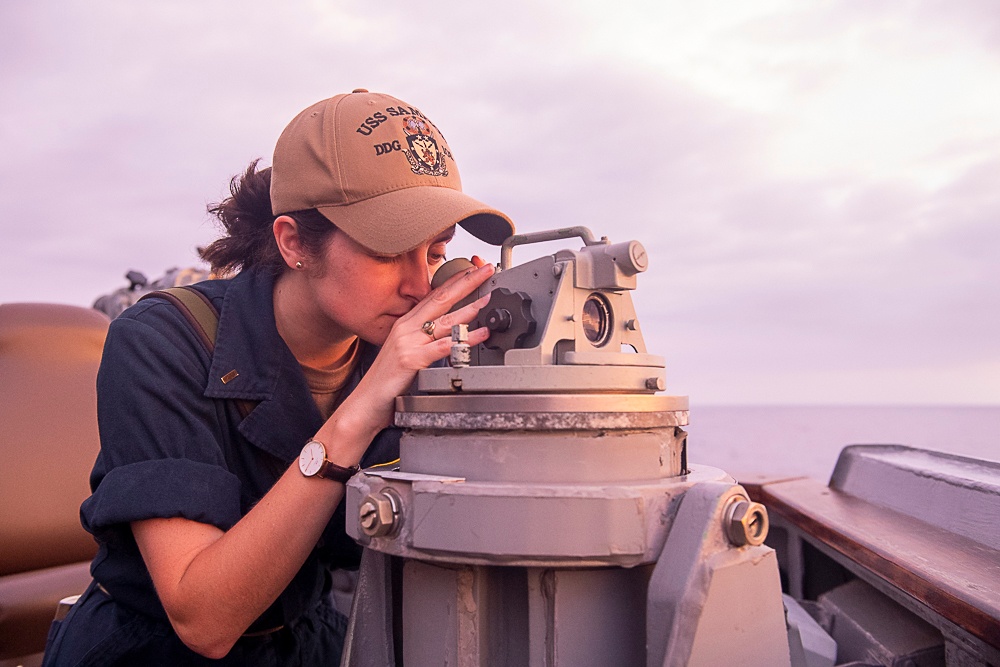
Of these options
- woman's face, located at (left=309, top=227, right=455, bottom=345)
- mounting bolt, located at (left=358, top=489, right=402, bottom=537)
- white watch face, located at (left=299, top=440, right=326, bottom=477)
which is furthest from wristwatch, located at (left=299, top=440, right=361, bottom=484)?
woman's face, located at (left=309, top=227, right=455, bottom=345)

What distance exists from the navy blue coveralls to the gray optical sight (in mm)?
474

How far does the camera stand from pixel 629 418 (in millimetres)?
1160

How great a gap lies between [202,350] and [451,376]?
2.14ft

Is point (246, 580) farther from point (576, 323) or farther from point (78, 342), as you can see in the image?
point (78, 342)

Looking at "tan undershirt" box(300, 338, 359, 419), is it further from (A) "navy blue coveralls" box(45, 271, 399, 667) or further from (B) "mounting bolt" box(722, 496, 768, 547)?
(B) "mounting bolt" box(722, 496, 768, 547)

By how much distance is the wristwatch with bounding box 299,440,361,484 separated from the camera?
52.3 inches

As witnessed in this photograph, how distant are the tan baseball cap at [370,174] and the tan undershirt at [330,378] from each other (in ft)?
1.40

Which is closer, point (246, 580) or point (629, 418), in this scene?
point (629, 418)

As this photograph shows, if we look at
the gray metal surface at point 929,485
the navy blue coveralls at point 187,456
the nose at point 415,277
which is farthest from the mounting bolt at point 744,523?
the gray metal surface at point 929,485

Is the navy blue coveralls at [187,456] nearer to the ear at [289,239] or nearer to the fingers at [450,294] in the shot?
the ear at [289,239]

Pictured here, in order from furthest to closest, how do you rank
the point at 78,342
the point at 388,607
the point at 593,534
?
the point at 78,342, the point at 388,607, the point at 593,534

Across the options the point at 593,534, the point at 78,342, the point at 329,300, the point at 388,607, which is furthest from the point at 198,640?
the point at 78,342

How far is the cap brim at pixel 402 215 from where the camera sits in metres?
1.46

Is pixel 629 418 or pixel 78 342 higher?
pixel 78 342
